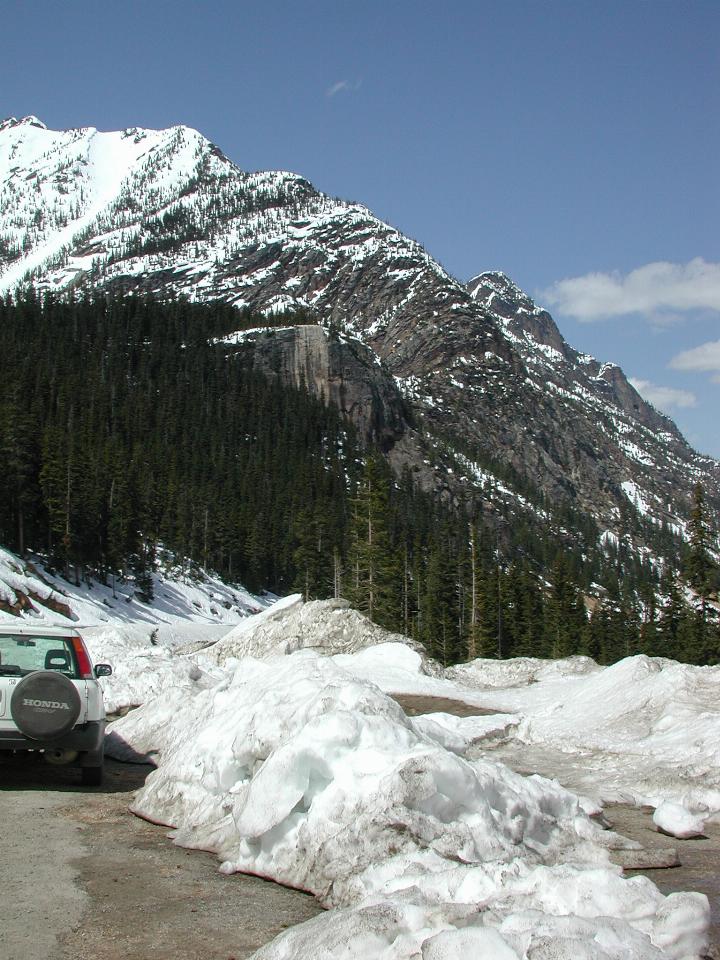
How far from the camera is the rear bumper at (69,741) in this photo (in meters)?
9.08

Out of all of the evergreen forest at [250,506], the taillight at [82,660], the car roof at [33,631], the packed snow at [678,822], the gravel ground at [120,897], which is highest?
the evergreen forest at [250,506]

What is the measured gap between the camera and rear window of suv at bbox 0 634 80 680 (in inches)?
390

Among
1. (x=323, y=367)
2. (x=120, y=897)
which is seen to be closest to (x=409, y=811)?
(x=120, y=897)

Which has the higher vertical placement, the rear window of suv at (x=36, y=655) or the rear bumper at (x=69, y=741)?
the rear window of suv at (x=36, y=655)

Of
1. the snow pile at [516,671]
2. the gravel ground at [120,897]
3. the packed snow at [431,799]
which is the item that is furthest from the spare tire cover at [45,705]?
the snow pile at [516,671]

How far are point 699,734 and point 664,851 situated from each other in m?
4.58

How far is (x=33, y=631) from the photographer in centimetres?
1042

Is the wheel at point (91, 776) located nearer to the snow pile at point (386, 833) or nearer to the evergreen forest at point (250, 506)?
the snow pile at point (386, 833)


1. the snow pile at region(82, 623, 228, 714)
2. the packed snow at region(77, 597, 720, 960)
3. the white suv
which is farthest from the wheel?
the snow pile at region(82, 623, 228, 714)

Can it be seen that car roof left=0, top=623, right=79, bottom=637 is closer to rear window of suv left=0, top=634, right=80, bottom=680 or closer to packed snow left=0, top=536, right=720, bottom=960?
rear window of suv left=0, top=634, right=80, bottom=680

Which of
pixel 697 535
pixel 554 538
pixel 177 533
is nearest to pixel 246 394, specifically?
pixel 177 533

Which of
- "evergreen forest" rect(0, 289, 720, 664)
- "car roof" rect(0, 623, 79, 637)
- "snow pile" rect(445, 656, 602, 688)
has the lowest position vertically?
"snow pile" rect(445, 656, 602, 688)

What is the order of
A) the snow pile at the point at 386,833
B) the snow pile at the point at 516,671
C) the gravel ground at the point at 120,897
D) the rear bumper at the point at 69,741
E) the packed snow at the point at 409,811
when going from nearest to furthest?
the snow pile at the point at 386,833 → the packed snow at the point at 409,811 → the gravel ground at the point at 120,897 → the rear bumper at the point at 69,741 → the snow pile at the point at 516,671

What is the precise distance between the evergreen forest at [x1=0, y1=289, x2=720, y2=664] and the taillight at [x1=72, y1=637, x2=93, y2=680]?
134ft
